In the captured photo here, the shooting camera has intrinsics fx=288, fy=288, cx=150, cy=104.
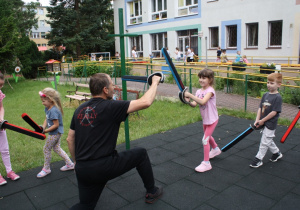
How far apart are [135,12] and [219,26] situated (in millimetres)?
11610

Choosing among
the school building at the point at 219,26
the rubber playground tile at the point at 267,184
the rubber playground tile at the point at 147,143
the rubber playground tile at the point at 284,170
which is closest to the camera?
the rubber playground tile at the point at 267,184

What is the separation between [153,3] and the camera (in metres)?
28.8

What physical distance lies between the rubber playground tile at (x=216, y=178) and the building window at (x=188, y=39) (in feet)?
72.1

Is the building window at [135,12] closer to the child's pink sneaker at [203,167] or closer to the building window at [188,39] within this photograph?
the building window at [188,39]

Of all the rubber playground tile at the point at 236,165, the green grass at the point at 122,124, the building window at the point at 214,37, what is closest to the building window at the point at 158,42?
the building window at the point at 214,37

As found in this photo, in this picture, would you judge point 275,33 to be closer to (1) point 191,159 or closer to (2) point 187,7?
(2) point 187,7

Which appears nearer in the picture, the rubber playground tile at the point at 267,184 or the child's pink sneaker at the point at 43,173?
the rubber playground tile at the point at 267,184

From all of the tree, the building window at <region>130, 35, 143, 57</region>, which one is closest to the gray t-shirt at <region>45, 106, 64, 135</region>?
the building window at <region>130, 35, 143, 57</region>

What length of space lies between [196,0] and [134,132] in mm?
20988

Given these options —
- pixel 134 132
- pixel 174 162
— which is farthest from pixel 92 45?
pixel 174 162

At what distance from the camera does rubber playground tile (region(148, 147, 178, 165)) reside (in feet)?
15.6

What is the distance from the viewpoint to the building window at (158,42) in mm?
28333

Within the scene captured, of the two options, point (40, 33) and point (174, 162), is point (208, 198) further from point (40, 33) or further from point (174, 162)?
point (40, 33)

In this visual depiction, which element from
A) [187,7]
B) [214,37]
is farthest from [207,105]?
[187,7]
